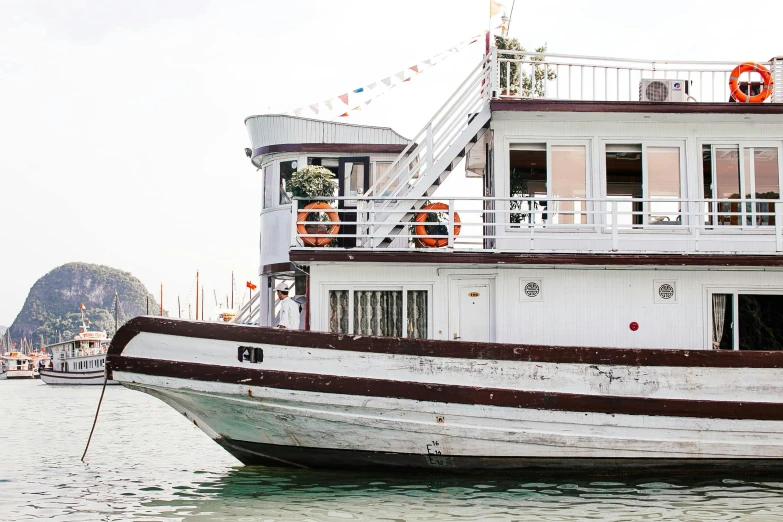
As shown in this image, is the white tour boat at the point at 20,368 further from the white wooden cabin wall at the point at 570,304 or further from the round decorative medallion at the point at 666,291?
the round decorative medallion at the point at 666,291

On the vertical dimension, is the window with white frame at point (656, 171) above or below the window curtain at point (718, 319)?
above

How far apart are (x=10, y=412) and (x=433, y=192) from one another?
91.0 ft

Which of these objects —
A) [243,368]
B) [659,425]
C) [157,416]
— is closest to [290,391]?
[243,368]

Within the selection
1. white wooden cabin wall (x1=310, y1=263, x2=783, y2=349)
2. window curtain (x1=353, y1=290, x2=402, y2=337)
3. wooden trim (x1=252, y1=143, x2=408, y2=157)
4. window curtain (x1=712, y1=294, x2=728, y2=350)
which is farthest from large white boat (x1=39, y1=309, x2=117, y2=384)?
window curtain (x1=712, y1=294, x2=728, y2=350)

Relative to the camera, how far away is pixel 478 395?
11.5 m

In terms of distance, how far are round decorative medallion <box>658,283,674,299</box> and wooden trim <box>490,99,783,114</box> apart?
8.17 ft

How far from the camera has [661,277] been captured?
12734mm

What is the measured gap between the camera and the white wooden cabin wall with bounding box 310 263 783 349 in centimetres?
1262

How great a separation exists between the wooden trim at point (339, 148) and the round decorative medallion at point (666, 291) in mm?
6395

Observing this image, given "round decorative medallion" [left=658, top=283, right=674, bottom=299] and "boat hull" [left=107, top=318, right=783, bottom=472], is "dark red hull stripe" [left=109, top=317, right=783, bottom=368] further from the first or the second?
"round decorative medallion" [left=658, top=283, right=674, bottom=299]

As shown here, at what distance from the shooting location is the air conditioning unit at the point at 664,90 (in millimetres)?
13844

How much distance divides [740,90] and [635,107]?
193 cm

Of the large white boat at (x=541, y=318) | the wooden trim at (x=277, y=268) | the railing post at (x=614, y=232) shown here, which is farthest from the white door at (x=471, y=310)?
the wooden trim at (x=277, y=268)

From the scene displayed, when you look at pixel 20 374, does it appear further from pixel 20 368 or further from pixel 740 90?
pixel 740 90
